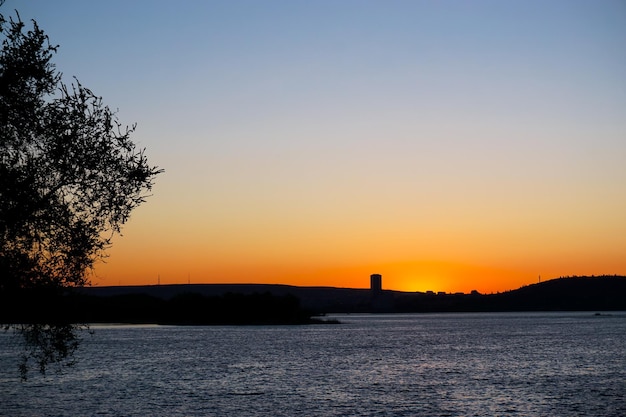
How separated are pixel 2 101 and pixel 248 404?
38713 mm

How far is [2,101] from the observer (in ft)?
84.2

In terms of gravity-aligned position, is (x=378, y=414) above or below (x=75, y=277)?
below

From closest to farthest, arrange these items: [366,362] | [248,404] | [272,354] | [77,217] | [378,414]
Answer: [77,217]
[378,414]
[248,404]
[366,362]
[272,354]

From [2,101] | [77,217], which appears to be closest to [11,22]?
[2,101]

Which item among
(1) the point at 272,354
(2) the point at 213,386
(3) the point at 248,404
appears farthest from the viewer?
(1) the point at 272,354

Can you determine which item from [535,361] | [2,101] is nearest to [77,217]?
[2,101]

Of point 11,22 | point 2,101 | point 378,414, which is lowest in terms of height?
point 378,414

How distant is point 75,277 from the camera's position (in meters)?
28.3

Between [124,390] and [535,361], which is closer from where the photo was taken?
[124,390]

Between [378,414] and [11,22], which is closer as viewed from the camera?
[11,22]

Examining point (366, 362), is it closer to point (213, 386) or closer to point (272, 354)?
point (272, 354)

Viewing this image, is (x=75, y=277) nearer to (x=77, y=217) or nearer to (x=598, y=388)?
(x=77, y=217)

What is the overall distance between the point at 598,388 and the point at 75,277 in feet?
191

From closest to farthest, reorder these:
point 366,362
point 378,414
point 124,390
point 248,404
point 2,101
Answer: point 2,101, point 378,414, point 248,404, point 124,390, point 366,362
